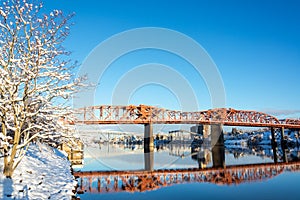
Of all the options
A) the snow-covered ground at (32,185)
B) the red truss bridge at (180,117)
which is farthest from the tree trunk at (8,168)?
the red truss bridge at (180,117)

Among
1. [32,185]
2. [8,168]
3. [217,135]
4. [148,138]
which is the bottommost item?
[32,185]

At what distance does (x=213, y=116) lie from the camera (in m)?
118

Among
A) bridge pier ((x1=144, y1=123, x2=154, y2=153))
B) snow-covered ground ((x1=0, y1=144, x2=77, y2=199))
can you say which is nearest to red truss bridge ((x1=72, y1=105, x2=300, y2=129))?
bridge pier ((x1=144, y1=123, x2=154, y2=153))

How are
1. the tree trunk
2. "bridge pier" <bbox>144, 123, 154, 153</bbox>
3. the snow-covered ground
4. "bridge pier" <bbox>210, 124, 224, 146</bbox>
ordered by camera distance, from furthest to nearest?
"bridge pier" <bbox>210, 124, 224, 146</bbox>, "bridge pier" <bbox>144, 123, 154, 153</bbox>, the tree trunk, the snow-covered ground

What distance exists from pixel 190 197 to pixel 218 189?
13.7ft

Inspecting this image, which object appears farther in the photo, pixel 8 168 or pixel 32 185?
pixel 32 185

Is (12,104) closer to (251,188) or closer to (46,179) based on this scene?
(46,179)

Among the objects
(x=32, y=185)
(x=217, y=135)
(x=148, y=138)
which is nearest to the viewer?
(x=32, y=185)

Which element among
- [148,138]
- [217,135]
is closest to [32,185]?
[148,138]

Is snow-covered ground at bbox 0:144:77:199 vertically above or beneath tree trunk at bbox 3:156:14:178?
beneath

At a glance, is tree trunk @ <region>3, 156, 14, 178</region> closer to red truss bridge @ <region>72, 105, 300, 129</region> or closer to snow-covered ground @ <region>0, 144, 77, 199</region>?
snow-covered ground @ <region>0, 144, 77, 199</region>

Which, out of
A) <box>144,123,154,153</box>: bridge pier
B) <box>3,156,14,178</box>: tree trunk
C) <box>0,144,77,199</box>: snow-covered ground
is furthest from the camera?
<box>144,123,154,153</box>: bridge pier

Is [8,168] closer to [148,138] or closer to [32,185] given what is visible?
[32,185]

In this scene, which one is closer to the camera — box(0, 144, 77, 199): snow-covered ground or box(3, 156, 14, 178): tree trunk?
box(0, 144, 77, 199): snow-covered ground
